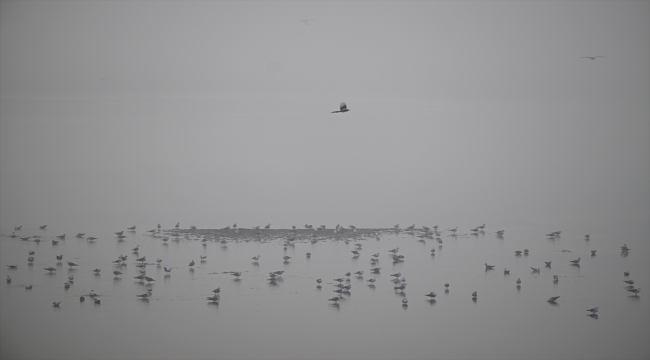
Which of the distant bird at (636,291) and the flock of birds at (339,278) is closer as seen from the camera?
the flock of birds at (339,278)

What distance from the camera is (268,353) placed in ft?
40.9

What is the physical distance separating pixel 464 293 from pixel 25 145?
23.2 m

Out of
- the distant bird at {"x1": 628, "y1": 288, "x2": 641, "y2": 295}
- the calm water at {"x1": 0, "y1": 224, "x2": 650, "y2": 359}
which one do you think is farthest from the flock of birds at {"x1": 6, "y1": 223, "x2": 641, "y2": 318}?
the calm water at {"x1": 0, "y1": 224, "x2": 650, "y2": 359}

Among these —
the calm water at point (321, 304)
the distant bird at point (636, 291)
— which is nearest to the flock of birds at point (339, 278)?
the distant bird at point (636, 291)

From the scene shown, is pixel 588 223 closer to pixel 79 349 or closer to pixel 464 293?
pixel 464 293

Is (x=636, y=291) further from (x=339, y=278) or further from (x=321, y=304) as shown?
(x=321, y=304)

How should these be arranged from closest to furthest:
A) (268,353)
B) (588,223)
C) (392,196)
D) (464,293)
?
(268,353) < (464,293) < (588,223) < (392,196)

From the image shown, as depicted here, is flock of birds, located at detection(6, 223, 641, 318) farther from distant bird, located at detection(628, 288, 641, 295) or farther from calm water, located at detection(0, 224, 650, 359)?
calm water, located at detection(0, 224, 650, 359)

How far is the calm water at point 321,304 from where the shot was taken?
41.4ft

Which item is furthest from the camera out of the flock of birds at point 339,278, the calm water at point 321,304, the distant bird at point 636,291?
the distant bird at point 636,291

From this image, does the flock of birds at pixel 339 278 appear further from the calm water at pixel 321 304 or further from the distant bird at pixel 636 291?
the calm water at pixel 321 304

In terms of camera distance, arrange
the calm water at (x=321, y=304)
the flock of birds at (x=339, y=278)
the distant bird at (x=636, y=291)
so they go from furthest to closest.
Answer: the distant bird at (x=636, y=291) → the flock of birds at (x=339, y=278) → the calm water at (x=321, y=304)

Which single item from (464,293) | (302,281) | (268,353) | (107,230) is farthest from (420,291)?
(107,230)

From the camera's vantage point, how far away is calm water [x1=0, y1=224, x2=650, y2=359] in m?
12.6
